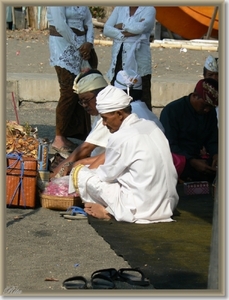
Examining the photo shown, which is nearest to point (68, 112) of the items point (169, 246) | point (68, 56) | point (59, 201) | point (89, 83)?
point (68, 56)

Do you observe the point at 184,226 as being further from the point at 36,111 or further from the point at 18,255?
the point at 36,111

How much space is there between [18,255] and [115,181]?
1.08 metres

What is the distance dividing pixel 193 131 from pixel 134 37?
1459 mm

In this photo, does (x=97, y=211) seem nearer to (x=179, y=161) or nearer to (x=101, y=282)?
(x=179, y=161)

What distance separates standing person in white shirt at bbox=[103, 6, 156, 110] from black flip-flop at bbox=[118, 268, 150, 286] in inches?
149

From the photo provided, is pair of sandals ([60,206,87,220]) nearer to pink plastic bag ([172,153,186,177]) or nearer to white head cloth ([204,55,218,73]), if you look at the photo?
pink plastic bag ([172,153,186,177])

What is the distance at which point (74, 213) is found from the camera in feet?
20.4

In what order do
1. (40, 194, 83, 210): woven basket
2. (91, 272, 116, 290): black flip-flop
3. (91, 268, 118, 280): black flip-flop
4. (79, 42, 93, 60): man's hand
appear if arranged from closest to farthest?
(91, 272, 116, 290): black flip-flop < (91, 268, 118, 280): black flip-flop < (40, 194, 83, 210): woven basket < (79, 42, 93, 60): man's hand

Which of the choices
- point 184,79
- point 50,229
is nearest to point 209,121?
point 50,229

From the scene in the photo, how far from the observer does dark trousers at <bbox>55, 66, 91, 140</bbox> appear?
8203 millimetres

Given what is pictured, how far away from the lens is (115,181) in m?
5.99

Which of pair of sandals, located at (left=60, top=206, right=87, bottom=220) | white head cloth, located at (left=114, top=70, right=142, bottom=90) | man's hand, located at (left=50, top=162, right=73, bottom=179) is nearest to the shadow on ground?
pair of sandals, located at (left=60, top=206, right=87, bottom=220)

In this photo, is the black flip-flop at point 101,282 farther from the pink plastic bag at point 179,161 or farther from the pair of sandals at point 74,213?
the pink plastic bag at point 179,161

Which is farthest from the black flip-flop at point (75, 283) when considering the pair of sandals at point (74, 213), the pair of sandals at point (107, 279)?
the pair of sandals at point (74, 213)
